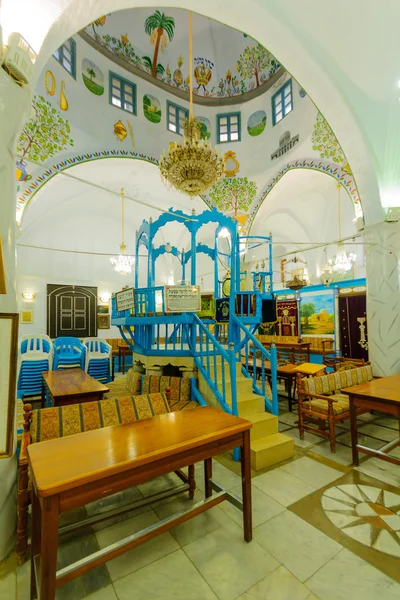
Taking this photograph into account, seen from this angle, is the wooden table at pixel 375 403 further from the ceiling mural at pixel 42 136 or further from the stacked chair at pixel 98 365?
the ceiling mural at pixel 42 136

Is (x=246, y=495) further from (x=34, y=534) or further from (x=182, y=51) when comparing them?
(x=182, y=51)

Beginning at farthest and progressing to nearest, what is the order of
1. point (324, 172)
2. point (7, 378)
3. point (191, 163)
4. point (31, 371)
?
point (324, 172)
point (31, 371)
point (191, 163)
point (7, 378)

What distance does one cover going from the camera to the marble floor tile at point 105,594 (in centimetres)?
189

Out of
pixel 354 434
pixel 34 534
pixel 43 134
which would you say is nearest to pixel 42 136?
pixel 43 134

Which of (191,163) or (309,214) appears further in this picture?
(309,214)

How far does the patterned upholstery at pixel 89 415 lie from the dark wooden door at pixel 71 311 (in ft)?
31.1

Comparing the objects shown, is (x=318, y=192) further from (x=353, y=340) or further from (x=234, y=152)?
(x=353, y=340)

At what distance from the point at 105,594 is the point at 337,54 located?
26.4 ft

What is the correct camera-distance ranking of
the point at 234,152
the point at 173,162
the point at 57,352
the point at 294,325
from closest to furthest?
the point at 173,162 < the point at 57,352 < the point at 234,152 < the point at 294,325

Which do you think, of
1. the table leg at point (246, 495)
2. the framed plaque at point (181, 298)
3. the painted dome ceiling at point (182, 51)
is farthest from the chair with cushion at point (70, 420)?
the painted dome ceiling at point (182, 51)

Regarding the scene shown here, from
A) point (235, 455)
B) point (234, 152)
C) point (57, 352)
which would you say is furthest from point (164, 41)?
point (235, 455)

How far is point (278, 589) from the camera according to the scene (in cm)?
194

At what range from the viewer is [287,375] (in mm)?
6188

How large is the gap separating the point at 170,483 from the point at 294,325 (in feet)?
37.8
